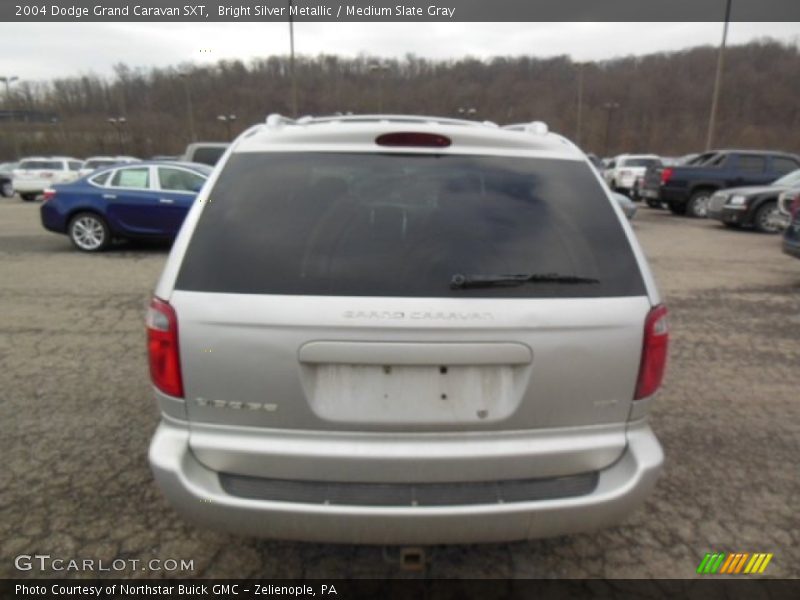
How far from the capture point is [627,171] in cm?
2311

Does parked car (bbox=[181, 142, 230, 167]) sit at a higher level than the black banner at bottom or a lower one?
higher

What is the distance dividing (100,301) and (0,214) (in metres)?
14.8

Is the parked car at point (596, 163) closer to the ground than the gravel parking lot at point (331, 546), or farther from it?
farther from it

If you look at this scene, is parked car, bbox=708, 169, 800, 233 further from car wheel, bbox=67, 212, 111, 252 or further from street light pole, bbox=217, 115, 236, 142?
street light pole, bbox=217, 115, 236, 142

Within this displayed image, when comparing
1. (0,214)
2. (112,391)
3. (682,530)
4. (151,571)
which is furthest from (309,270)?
(0,214)

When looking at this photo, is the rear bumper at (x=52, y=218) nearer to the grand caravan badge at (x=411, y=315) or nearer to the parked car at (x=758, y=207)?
the grand caravan badge at (x=411, y=315)

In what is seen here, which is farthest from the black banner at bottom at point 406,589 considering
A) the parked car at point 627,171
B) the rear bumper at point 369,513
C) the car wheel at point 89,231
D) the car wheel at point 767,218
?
the parked car at point 627,171

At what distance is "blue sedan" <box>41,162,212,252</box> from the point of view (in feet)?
30.5

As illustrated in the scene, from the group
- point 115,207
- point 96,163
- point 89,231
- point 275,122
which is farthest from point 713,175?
point 96,163

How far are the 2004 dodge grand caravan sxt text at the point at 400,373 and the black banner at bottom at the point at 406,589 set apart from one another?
508 millimetres

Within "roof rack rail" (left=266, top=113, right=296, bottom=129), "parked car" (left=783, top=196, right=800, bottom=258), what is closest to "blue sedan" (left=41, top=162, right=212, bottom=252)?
"roof rack rail" (left=266, top=113, right=296, bottom=129)

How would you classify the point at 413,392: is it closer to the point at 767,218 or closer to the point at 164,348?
the point at 164,348

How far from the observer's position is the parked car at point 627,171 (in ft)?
74.6

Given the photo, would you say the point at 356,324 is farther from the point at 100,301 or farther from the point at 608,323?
the point at 100,301
